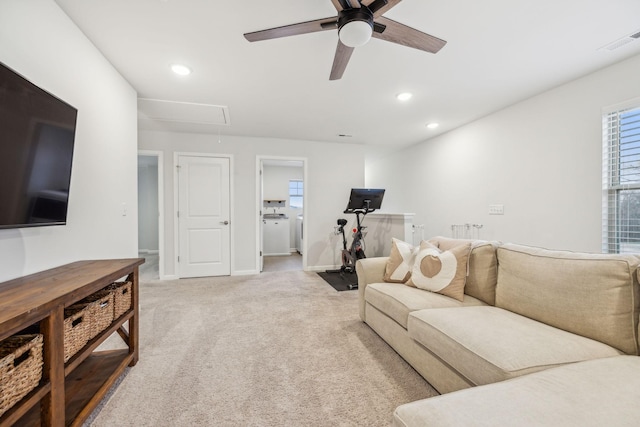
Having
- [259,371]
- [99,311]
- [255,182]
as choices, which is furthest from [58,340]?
[255,182]

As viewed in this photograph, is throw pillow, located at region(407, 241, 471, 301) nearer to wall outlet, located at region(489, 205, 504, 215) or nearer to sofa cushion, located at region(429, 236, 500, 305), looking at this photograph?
sofa cushion, located at region(429, 236, 500, 305)

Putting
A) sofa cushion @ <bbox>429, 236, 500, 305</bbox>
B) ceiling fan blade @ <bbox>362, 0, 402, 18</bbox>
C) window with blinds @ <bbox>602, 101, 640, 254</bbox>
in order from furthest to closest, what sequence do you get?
window with blinds @ <bbox>602, 101, 640, 254</bbox> < sofa cushion @ <bbox>429, 236, 500, 305</bbox> < ceiling fan blade @ <bbox>362, 0, 402, 18</bbox>

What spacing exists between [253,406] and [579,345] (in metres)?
1.71

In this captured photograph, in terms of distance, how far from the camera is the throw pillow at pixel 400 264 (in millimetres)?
2296

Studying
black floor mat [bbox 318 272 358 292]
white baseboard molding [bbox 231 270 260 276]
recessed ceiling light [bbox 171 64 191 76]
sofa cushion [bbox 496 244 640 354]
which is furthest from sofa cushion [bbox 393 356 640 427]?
white baseboard molding [bbox 231 270 260 276]

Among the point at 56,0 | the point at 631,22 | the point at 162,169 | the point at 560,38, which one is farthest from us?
the point at 162,169

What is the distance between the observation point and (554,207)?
110 inches

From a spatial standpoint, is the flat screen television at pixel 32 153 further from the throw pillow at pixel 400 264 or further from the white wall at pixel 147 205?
the white wall at pixel 147 205

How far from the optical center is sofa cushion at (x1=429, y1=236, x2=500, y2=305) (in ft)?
6.27

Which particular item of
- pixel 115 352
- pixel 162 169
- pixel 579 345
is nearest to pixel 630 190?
pixel 579 345

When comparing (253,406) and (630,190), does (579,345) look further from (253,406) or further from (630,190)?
(630,190)

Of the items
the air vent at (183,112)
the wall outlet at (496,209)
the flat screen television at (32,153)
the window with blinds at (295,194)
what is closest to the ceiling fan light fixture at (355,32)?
the flat screen television at (32,153)

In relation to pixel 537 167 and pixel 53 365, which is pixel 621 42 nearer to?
pixel 537 167

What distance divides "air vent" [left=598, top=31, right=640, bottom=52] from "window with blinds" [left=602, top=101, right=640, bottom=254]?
0.51m
